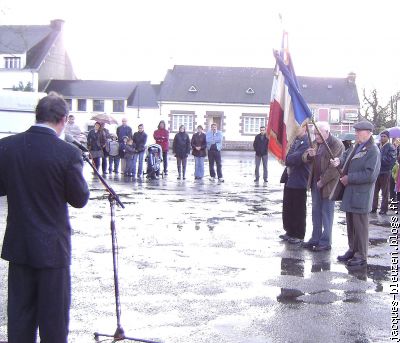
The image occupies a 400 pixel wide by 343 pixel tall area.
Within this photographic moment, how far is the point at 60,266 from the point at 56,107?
106cm

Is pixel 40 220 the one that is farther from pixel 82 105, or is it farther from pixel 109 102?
pixel 82 105

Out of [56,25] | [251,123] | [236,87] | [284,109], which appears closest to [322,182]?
[284,109]

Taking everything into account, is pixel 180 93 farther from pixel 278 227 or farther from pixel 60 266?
pixel 60 266

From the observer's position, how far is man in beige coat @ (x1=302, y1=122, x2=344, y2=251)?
9.51 m

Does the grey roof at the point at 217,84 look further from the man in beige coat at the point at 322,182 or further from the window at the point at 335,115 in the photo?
the man in beige coat at the point at 322,182

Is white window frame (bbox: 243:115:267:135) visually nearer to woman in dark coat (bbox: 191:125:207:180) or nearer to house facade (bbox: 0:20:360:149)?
house facade (bbox: 0:20:360:149)

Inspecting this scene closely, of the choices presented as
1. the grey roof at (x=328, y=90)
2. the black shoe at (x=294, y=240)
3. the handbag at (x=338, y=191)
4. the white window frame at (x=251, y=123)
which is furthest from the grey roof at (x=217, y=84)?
the handbag at (x=338, y=191)

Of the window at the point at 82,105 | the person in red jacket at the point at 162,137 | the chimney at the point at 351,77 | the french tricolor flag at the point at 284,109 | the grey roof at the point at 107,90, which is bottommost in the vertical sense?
the person in red jacket at the point at 162,137

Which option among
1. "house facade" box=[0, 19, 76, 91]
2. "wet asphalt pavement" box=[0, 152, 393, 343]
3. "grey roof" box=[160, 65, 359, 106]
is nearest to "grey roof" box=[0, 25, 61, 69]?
"house facade" box=[0, 19, 76, 91]

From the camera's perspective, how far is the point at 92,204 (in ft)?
47.6

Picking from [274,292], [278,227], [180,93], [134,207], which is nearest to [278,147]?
[278,227]

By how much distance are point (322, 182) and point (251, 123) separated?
59.1 m

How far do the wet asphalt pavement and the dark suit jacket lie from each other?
58.6 inches

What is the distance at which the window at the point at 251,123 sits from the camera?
68.0 m
